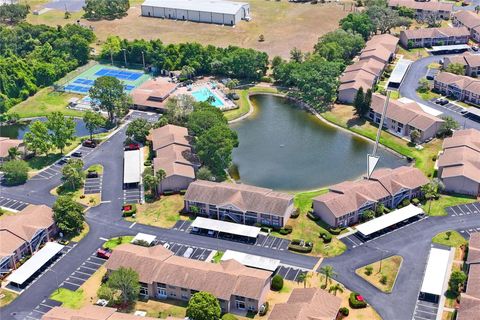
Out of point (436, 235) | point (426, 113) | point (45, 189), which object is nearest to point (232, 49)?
point (426, 113)

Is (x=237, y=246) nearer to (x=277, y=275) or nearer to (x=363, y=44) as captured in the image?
(x=277, y=275)

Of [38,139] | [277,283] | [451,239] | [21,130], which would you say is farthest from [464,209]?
[21,130]

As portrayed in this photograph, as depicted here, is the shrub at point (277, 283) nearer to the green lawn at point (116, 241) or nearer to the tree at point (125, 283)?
the tree at point (125, 283)

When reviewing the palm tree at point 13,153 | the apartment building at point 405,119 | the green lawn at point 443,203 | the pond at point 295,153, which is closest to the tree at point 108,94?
the palm tree at point 13,153

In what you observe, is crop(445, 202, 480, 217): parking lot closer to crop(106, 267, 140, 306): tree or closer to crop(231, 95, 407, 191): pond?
crop(231, 95, 407, 191): pond

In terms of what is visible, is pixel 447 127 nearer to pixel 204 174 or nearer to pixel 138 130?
pixel 204 174

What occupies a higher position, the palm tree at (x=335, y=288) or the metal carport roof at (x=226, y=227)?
the metal carport roof at (x=226, y=227)
